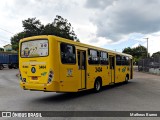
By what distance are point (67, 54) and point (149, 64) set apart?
3117 cm

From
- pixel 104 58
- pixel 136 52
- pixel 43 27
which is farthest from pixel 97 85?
pixel 136 52

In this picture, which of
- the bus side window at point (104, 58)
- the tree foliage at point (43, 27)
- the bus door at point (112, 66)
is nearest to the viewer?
the bus side window at point (104, 58)

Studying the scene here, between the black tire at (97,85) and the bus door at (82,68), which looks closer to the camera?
the bus door at (82,68)

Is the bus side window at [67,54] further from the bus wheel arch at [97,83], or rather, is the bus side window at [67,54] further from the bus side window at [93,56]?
the bus wheel arch at [97,83]

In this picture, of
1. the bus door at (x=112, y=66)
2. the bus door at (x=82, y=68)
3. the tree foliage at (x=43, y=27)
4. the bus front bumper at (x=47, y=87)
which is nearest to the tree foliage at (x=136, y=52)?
the tree foliage at (x=43, y=27)

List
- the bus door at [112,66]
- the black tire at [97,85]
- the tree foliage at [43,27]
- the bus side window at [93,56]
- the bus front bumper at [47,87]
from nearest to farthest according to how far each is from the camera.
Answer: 1. the bus front bumper at [47,87]
2. the bus side window at [93,56]
3. the black tire at [97,85]
4. the bus door at [112,66]
5. the tree foliage at [43,27]

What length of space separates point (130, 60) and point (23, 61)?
14.0 meters

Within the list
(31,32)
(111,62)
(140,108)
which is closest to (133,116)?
(140,108)

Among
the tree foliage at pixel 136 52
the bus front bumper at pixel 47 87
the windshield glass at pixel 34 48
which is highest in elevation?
the tree foliage at pixel 136 52

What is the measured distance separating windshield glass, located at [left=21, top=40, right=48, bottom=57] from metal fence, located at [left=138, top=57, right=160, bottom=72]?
88.9 feet

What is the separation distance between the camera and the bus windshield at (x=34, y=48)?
11.8 metres

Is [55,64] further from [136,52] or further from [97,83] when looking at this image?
[136,52]

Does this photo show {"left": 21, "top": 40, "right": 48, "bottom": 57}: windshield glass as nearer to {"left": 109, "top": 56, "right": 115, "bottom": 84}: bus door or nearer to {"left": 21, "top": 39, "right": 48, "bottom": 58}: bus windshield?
{"left": 21, "top": 39, "right": 48, "bottom": 58}: bus windshield

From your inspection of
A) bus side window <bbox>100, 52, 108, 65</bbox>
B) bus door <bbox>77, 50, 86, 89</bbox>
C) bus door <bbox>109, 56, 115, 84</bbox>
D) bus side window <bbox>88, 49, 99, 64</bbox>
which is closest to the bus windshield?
bus door <bbox>77, 50, 86, 89</bbox>
